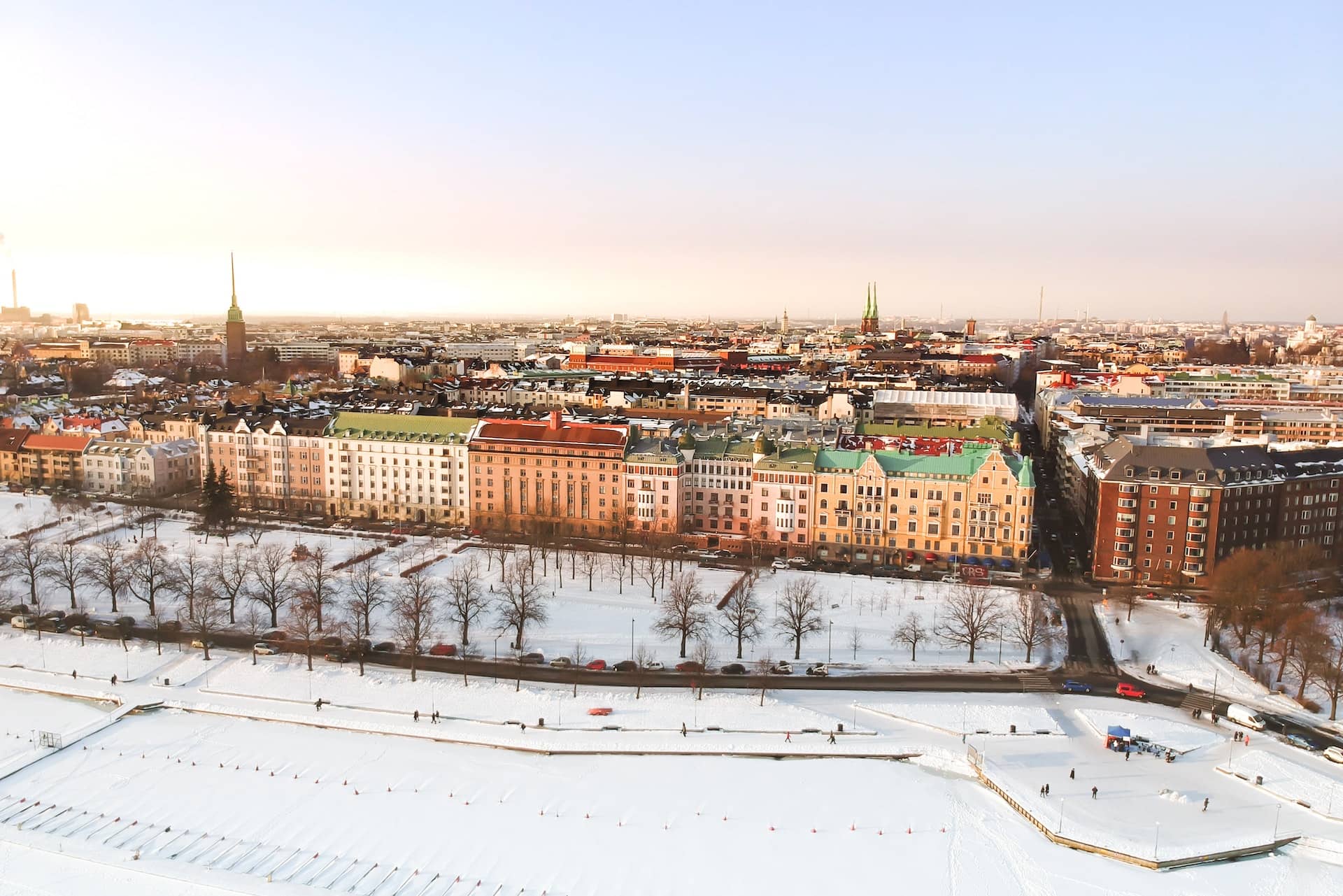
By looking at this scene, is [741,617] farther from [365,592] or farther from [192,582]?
[192,582]

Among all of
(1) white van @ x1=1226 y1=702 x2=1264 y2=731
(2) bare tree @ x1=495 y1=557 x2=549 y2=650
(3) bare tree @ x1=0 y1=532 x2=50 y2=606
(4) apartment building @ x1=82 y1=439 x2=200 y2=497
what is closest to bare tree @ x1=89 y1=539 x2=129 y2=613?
(3) bare tree @ x1=0 y1=532 x2=50 y2=606

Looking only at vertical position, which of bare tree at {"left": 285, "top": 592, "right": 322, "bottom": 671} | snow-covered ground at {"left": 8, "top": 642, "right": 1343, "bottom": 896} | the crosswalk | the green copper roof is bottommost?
snow-covered ground at {"left": 8, "top": 642, "right": 1343, "bottom": 896}

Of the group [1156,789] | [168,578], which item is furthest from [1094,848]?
[168,578]

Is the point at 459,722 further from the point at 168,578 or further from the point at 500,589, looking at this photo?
the point at 168,578

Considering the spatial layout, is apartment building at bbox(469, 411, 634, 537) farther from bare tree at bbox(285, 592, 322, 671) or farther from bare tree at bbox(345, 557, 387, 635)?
bare tree at bbox(285, 592, 322, 671)

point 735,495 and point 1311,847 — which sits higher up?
point 735,495

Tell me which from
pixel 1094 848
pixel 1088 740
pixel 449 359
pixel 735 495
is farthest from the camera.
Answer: pixel 449 359
